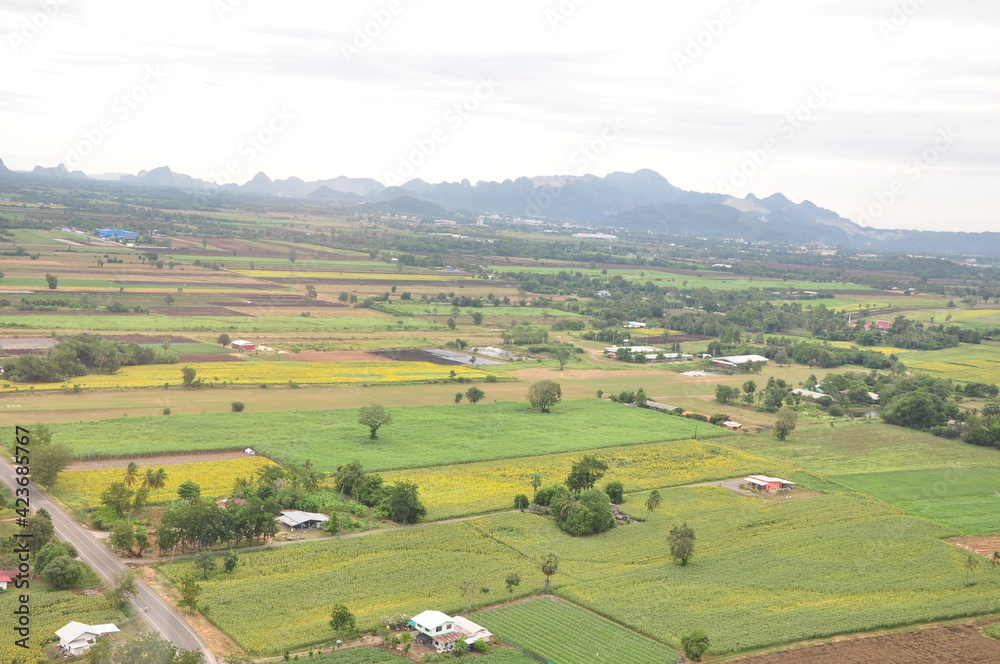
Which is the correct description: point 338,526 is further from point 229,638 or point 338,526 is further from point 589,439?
point 589,439

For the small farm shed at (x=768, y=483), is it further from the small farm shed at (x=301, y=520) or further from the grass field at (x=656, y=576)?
the small farm shed at (x=301, y=520)

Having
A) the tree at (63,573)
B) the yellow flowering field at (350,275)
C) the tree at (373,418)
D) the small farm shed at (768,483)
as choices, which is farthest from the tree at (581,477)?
the yellow flowering field at (350,275)

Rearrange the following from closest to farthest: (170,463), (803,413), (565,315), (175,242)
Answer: (170,463) → (803,413) → (565,315) → (175,242)

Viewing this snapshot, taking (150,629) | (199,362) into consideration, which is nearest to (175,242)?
(199,362)

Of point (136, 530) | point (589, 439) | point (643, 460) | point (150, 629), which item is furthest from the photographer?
point (589, 439)

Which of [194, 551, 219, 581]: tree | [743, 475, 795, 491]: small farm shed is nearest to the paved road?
[194, 551, 219, 581]: tree

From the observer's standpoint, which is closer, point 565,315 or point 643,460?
point 643,460

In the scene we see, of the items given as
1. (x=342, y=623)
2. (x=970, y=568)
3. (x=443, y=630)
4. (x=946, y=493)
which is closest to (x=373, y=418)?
(x=342, y=623)
